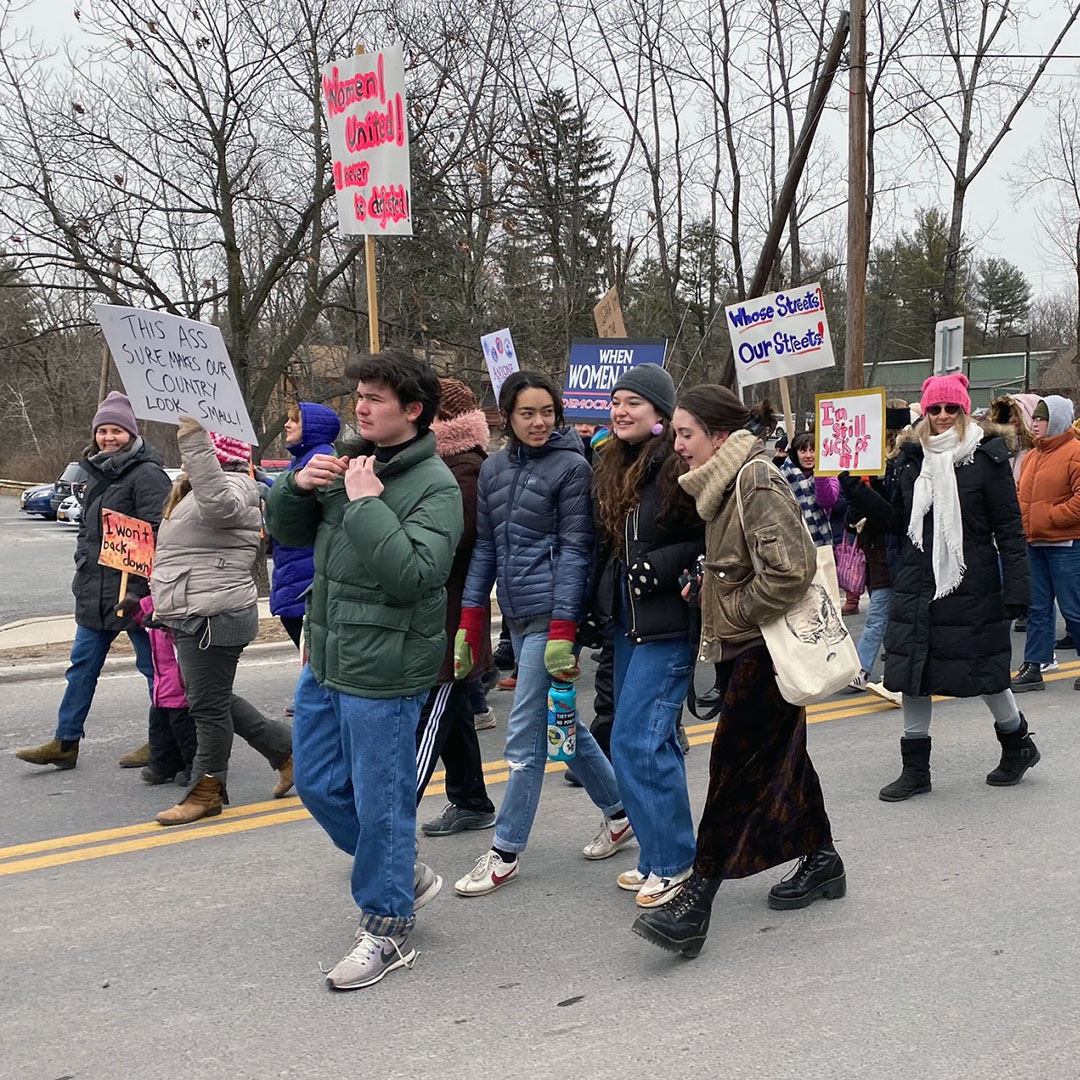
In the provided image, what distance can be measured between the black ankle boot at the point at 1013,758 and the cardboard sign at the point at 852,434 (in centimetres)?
145

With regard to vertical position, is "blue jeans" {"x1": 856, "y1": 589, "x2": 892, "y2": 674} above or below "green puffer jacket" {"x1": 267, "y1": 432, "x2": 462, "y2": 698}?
below

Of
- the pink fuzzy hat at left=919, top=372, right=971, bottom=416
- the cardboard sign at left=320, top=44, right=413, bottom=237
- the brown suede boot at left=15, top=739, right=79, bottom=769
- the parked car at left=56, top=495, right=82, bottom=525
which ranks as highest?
the cardboard sign at left=320, top=44, right=413, bottom=237

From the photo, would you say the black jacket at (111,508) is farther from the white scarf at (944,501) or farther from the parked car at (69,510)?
the parked car at (69,510)

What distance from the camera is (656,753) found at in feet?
12.5

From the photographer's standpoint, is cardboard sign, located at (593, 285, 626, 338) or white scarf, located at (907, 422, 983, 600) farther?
cardboard sign, located at (593, 285, 626, 338)

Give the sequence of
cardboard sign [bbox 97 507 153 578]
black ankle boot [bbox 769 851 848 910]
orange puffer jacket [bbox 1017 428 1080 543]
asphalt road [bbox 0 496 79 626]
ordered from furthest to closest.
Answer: asphalt road [bbox 0 496 79 626] < orange puffer jacket [bbox 1017 428 1080 543] < cardboard sign [bbox 97 507 153 578] < black ankle boot [bbox 769 851 848 910]

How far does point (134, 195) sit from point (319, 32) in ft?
7.74

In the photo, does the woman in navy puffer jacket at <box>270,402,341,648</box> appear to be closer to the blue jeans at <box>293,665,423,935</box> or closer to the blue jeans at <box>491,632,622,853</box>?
the blue jeans at <box>491,632,622,853</box>

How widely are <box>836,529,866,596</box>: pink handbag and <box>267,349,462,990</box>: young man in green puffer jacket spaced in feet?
18.2

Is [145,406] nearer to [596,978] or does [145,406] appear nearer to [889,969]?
[596,978]

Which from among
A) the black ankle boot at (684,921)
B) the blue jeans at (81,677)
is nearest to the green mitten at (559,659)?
the black ankle boot at (684,921)

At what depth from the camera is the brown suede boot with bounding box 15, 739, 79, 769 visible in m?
5.83

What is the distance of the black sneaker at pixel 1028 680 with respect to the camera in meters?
7.47

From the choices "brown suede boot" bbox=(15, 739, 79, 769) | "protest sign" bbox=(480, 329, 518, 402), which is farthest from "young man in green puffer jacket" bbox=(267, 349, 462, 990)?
"protest sign" bbox=(480, 329, 518, 402)
